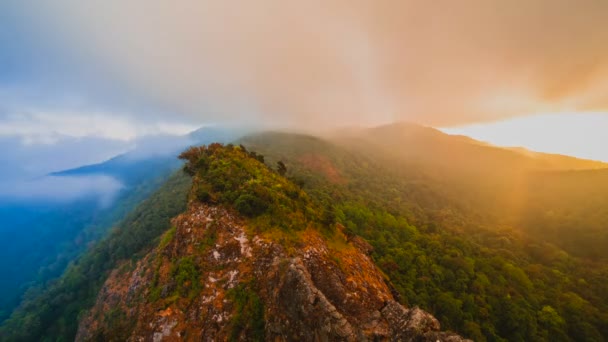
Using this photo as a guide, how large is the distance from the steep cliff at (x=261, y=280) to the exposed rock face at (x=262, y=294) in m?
0.07

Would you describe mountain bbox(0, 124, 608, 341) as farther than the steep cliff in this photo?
Yes

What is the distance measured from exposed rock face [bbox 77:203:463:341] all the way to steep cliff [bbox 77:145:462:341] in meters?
0.07

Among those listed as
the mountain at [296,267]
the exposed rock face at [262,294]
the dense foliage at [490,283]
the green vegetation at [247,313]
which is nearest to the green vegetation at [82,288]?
the mountain at [296,267]

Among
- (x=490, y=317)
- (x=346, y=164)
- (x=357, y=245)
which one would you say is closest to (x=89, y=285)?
(x=357, y=245)

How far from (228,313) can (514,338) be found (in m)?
44.1

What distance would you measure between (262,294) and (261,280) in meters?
1.01

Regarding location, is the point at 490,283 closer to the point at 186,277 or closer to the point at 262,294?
the point at 262,294

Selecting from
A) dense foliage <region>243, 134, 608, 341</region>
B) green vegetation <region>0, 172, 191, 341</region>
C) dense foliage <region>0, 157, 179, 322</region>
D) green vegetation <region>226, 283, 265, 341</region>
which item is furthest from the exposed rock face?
dense foliage <region>0, 157, 179, 322</region>

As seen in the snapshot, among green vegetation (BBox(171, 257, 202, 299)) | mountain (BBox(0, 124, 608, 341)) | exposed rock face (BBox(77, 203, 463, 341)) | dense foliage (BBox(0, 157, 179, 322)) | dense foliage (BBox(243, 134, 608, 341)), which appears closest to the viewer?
exposed rock face (BBox(77, 203, 463, 341))

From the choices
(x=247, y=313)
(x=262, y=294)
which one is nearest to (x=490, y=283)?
(x=262, y=294)

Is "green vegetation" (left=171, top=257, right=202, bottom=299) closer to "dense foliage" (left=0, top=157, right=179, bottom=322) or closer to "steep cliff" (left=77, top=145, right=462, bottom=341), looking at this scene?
"steep cliff" (left=77, top=145, right=462, bottom=341)

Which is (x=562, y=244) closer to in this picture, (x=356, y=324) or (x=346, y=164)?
(x=346, y=164)

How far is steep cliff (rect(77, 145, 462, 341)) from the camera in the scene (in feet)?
45.2

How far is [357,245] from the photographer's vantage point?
26078mm
